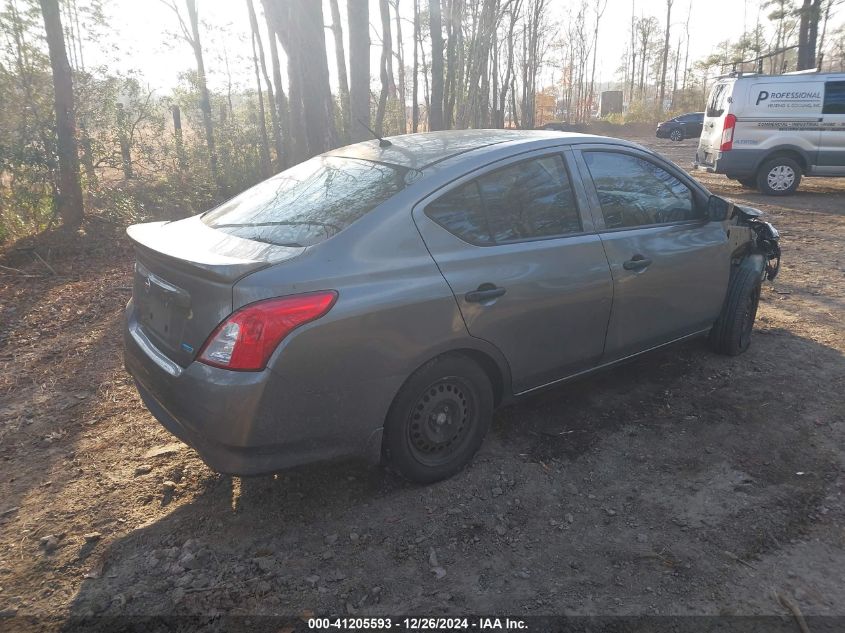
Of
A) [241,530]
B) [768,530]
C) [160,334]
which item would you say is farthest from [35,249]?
[768,530]

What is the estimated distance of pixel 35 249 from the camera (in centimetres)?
759

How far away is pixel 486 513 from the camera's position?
2912 mm

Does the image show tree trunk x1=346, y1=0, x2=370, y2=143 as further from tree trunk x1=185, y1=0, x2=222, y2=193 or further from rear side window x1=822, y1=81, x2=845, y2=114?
rear side window x1=822, y1=81, x2=845, y2=114

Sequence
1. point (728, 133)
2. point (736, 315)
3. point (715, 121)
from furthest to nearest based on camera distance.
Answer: point (715, 121), point (728, 133), point (736, 315)

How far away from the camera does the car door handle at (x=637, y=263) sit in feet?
11.8

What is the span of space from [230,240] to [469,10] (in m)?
21.0

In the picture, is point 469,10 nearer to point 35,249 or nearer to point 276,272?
point 35,249

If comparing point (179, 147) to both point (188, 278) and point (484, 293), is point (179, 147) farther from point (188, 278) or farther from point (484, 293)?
point (484, 293)

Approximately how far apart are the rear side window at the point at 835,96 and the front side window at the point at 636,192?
390 inches

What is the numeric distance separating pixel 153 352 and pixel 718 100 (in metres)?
13.1

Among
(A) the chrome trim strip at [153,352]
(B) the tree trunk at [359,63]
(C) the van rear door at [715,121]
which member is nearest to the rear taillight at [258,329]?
(A) the chrome trim strip at [153,352]

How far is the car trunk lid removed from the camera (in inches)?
99.0

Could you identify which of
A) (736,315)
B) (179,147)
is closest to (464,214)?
(736,315)

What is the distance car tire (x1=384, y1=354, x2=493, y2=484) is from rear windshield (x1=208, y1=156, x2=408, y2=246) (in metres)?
0.82
